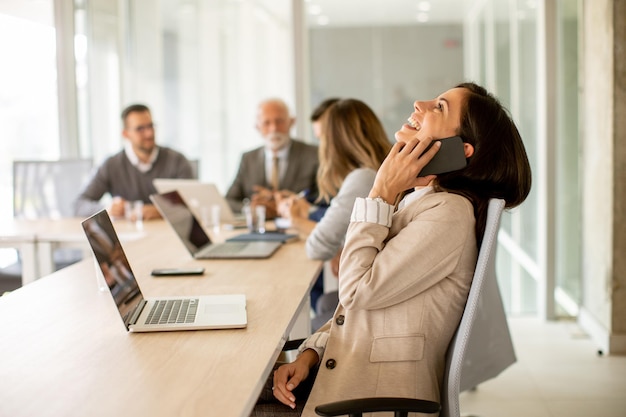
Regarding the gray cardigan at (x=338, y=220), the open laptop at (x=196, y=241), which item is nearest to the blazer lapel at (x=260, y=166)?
the open laptop at (x=196, y=241)

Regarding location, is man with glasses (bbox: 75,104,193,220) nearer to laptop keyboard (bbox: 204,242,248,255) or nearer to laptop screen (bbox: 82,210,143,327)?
laptop keyboard (bbox: 204,242,248,255)

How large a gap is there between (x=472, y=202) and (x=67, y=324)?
103 cm

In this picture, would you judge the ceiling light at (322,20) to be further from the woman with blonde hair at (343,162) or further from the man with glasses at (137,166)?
the woman with blonde hair at (343,162)

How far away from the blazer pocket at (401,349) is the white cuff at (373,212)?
26cm

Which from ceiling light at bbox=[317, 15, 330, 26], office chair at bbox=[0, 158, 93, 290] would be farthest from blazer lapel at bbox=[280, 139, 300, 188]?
office chair at bbox=[0, 158, 93, 290]

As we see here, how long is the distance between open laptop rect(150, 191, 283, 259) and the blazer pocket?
4.30ft

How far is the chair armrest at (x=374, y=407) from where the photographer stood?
150 cm

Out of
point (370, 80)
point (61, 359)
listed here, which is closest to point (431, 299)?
point (61, 359)

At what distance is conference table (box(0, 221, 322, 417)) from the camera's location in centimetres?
138

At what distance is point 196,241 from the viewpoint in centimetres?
320

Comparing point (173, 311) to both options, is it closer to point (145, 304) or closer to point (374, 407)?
point (145, 304)

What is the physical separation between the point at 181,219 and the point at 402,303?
153 cm

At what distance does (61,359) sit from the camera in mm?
1658

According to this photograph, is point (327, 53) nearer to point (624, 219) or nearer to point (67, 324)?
point (624, 219)
